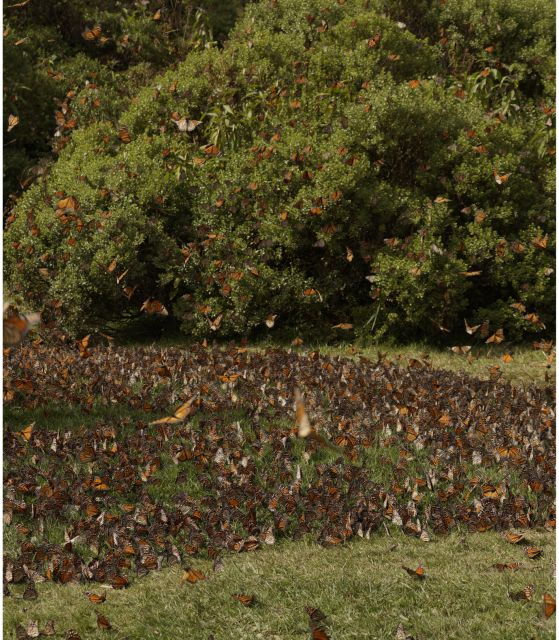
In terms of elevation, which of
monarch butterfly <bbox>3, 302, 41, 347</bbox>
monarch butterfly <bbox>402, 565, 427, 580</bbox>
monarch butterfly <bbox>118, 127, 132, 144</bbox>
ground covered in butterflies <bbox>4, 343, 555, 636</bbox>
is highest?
monarch butterfly <bbox>3, 302, 41, 347</bbox>

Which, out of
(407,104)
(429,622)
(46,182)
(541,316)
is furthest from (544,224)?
(429,622)

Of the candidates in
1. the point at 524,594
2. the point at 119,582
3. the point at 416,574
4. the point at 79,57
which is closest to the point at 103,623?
the point at 119,582

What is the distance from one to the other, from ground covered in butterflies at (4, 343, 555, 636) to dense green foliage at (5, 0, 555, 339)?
1858 millimetres

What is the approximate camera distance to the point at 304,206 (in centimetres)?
887

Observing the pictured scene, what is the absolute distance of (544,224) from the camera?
31.6 ft

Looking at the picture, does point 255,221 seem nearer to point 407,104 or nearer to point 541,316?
point 407,104

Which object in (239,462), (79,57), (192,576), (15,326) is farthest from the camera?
(79,57)

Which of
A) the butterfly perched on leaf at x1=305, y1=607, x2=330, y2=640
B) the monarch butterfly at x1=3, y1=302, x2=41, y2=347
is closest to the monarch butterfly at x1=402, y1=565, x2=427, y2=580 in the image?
Answer: the butterfly perched on leaf at x1=305, y1=607, x2=330, y2=640

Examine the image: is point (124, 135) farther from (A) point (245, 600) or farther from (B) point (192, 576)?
(A) point (245, 600)

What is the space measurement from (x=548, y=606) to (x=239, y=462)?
2.09m

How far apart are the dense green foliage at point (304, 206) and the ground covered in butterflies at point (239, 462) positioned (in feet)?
6.10

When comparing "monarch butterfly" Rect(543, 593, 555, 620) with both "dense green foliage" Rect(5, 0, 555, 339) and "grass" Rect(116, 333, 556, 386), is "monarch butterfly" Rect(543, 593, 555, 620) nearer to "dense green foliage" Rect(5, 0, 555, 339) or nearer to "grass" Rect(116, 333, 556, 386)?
"grass" Rect(116, 333, 556, 386)

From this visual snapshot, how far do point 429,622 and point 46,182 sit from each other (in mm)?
7743

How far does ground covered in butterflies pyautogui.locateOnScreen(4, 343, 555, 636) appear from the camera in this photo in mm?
4375
